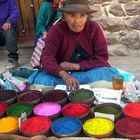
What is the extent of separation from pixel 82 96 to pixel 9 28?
276 centimetres

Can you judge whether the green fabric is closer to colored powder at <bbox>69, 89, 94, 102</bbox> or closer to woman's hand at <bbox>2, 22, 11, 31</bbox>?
woman's hand at <bbox>2, 22, 11, 31</bbox>

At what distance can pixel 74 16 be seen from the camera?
3.04 meters

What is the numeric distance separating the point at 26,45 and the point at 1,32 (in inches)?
22.7

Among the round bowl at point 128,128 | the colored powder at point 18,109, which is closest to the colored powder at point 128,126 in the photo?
the round bowl at point 128,128

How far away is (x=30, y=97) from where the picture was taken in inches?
105

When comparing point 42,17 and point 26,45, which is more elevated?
point 42,17

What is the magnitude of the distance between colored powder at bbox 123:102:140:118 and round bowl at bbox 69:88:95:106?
10.6 inches

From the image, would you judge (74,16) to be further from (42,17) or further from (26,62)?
(26,62)

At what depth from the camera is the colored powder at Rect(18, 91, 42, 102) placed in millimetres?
2639

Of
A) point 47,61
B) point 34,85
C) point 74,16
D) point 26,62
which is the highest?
point 74,16

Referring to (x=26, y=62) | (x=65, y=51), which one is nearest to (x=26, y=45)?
(x=26, y=62)

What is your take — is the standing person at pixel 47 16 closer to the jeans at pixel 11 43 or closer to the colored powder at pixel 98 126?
the jeans at pixel 11 43

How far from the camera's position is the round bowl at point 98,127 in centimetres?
Result: 208

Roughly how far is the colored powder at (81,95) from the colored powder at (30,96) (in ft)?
0.81
